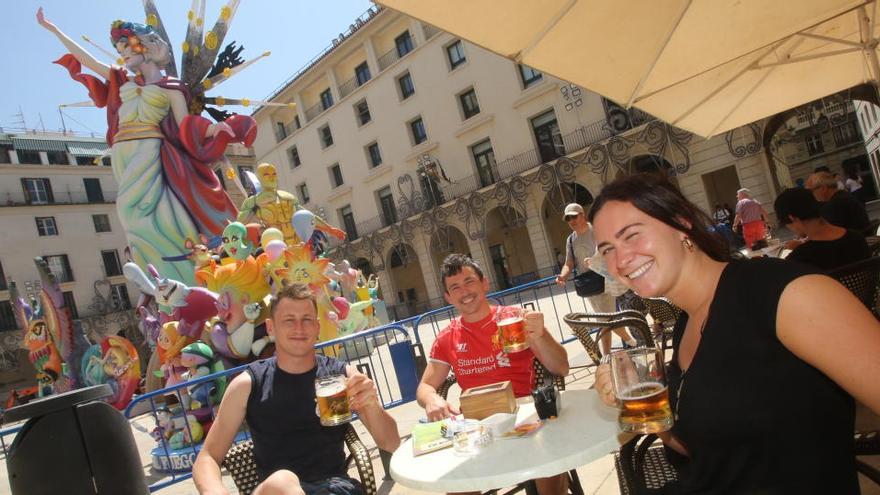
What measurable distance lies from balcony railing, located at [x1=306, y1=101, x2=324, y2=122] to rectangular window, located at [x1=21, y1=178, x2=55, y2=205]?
1872cm

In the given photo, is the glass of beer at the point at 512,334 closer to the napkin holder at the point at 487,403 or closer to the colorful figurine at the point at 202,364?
the napkin holder at the point at 487,403

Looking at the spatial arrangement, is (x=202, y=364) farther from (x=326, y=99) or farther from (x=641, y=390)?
(x=326, y=99)

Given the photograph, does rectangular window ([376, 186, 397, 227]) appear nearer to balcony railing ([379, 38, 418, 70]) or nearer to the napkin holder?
balcony railing ([379, 38, 418, 70])

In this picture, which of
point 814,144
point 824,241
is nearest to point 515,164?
point 824,241

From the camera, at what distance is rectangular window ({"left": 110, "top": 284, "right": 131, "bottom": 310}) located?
3569cm

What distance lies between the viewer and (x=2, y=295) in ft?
107

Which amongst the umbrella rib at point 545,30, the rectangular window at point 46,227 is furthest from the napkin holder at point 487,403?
the rectangular window at point 46,227

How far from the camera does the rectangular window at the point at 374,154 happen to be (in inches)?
1190

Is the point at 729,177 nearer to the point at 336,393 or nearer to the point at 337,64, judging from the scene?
the point at 337,64

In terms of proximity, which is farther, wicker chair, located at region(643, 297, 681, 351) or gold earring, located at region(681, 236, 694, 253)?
wicker chair, located at region(643, 297, 681, 351)

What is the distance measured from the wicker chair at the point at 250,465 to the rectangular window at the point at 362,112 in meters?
29.1

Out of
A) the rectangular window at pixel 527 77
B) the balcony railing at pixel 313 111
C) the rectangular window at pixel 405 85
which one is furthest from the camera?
the balcony railing at pixel 313 111

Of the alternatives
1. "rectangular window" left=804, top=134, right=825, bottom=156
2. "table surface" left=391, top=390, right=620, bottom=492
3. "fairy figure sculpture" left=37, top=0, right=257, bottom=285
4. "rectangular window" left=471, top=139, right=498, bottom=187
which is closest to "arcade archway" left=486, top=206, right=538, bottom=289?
"rectangular window" left=471, top=139, right=498, bottom=187

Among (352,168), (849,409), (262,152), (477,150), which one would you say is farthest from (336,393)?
(262,152)
